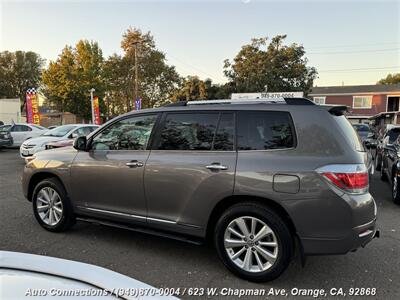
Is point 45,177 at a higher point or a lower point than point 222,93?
lower

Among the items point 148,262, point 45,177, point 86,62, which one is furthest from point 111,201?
point 86,62

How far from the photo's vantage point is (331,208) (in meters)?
3.20

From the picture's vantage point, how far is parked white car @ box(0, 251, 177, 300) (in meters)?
1.81

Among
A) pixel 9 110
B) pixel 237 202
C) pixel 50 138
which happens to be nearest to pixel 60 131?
pixel 50 138

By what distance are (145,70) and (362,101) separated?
28.7 metres

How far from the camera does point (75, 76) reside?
41000mm

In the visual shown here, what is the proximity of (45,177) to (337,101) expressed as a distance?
4413 centimetres

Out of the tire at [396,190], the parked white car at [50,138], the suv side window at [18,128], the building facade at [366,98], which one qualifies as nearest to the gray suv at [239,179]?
the tire at [396,190]

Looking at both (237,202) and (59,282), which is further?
(237,202)

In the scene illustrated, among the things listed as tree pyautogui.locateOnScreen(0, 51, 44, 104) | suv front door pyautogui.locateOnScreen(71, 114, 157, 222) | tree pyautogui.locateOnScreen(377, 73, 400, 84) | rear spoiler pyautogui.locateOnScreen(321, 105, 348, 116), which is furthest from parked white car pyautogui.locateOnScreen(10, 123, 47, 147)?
tree pyautogui.locateOnScreen(377, 73, 400, 84)

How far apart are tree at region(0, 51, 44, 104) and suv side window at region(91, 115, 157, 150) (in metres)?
65.5

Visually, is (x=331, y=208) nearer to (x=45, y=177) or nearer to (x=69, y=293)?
(x=69, y=293)

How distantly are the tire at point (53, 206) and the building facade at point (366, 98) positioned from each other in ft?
129

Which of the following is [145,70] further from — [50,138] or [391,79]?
[391,79]
